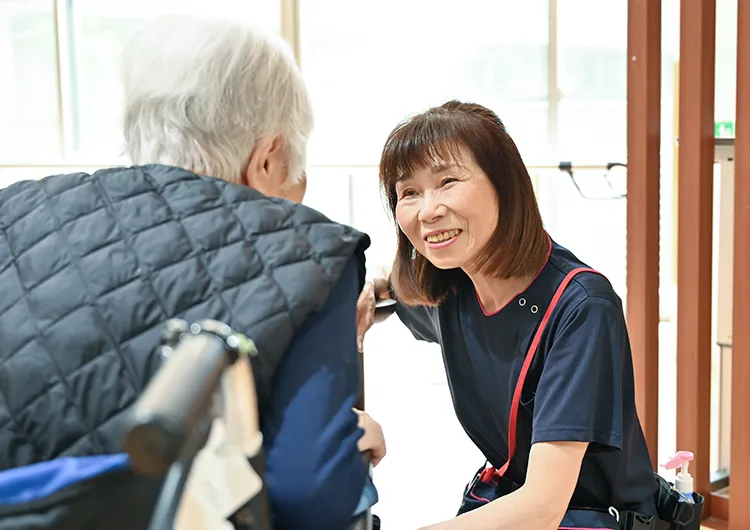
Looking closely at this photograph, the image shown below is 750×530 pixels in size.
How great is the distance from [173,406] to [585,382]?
3.40ft

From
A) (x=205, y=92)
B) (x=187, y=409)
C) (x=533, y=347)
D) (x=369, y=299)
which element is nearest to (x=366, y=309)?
(x=369, y=299)

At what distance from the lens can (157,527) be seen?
554 mm

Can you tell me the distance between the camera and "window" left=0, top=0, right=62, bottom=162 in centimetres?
539

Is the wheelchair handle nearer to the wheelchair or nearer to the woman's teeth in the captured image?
the wheelchair

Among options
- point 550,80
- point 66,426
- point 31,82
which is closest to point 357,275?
point 66,426

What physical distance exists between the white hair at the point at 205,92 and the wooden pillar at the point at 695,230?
65.5 inches

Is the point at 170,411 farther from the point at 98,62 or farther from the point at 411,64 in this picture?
the point at 98,62

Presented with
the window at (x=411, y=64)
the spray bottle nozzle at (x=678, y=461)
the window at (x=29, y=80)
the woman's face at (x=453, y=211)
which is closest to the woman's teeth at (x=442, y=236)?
the woman's face at (x=453, y=211)

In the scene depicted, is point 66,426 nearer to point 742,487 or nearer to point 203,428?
point 203,428

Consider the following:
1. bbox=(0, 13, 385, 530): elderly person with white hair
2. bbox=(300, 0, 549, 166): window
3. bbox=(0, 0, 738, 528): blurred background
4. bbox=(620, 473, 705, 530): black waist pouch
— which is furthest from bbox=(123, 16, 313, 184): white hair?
bbox=(300, 0, 549, 166): window

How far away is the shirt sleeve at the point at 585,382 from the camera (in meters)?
1.39

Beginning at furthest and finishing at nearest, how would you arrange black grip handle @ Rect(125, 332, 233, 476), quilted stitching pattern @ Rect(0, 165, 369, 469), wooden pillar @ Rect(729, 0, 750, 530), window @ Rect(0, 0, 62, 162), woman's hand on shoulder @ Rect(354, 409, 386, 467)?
window @ Rect(0, 0, 62, 162)
wooden pillar @ Rect(729, 0, 750, 530)
woman's hand on shoulder @ Rect(354, 409, 386, 467)
quilted stitching pattern @ Rect(0, 165, 369, 469)
black grip handle @ Rect(125, 332, 233, 476)

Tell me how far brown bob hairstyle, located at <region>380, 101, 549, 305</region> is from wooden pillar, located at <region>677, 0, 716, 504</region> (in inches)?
42.8

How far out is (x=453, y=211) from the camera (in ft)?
4.99
